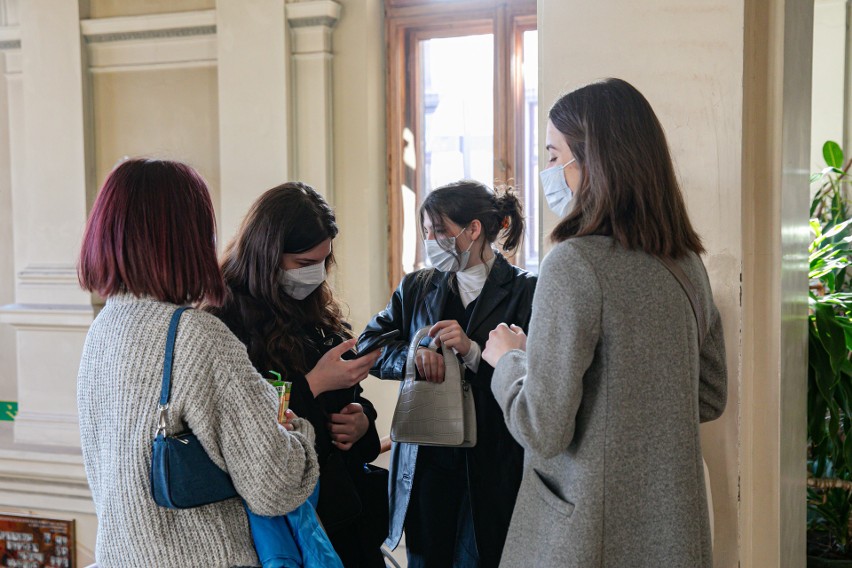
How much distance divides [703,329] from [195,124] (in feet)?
11.7

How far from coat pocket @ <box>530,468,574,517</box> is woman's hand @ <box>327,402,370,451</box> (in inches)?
25.7

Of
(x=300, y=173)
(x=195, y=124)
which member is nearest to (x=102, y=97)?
(x=195, y=124)

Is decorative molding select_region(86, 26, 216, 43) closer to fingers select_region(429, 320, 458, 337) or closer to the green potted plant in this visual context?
fingers select_region(429, 320, 458, 337)

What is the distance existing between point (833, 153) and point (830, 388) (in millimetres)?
1254

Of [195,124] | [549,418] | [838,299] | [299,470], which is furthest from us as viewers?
[195,124]

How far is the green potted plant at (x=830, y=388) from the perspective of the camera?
3088mm

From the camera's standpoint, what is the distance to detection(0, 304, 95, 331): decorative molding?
447cm

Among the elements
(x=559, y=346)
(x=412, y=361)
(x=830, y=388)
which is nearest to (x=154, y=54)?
(x=412, y=361)

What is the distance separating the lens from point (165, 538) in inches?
56.2

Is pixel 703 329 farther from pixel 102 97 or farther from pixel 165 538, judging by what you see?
pixel 102 97

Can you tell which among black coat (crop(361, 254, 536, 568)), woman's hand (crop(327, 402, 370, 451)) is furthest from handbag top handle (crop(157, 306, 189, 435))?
black coat (crop(361, 254, 536, 568))

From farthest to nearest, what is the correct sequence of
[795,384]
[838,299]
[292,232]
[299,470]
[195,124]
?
[195,124], [838,299], [795,384], [292,232], [299,470]

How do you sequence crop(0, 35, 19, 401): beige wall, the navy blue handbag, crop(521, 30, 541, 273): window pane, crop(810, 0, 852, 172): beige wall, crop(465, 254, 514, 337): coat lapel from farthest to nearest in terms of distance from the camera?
1. crop(0, 35, 19, 401): beige wall
2. crop(521, 30, 541, 273): window pane
3. crop(810, 0, 852, 172): beige wall
4. crop(465, 254, 514, 337): coat lapel
5. the navy blue handbag

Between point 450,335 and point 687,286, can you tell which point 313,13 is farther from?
point 687,286
